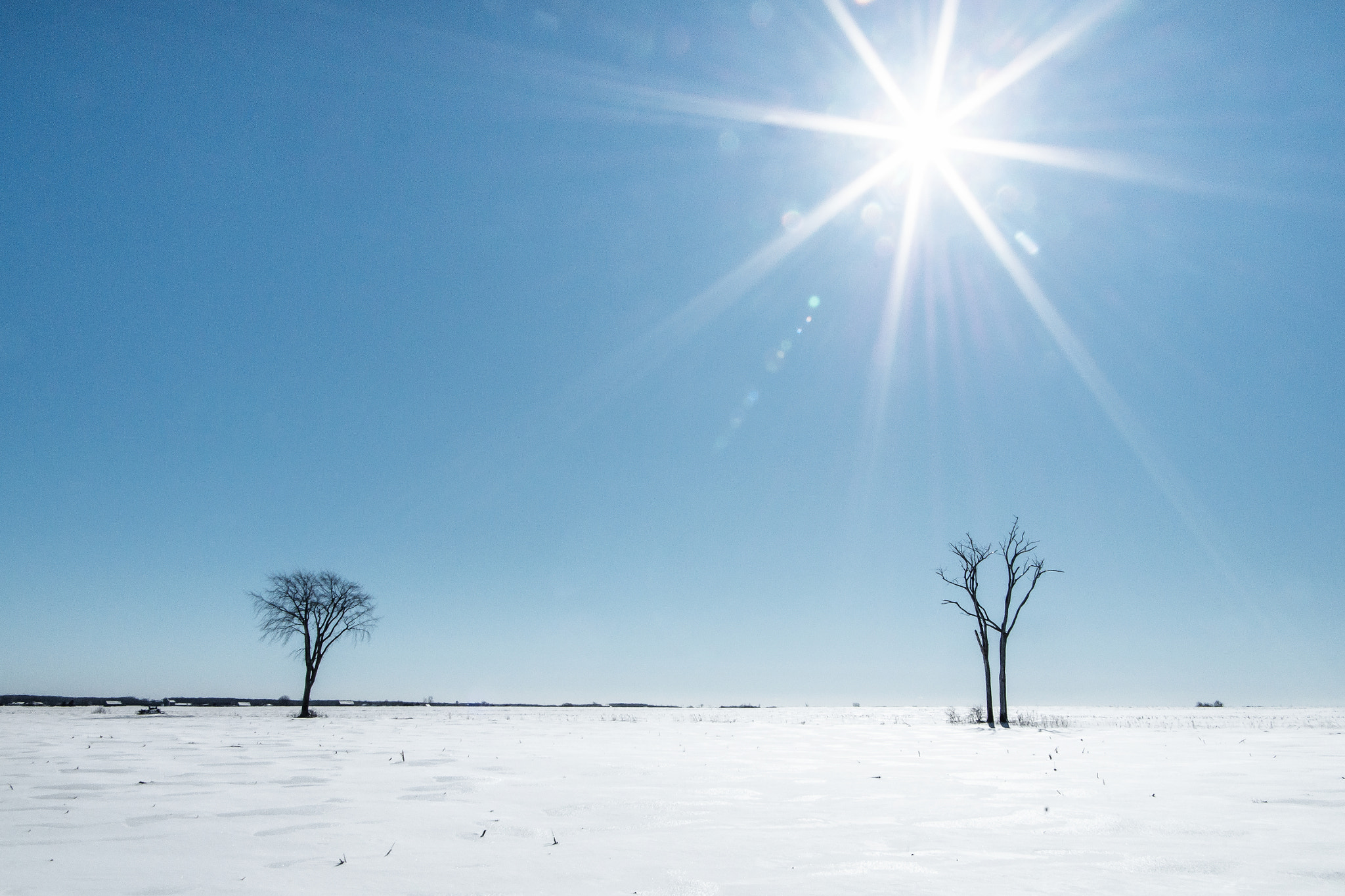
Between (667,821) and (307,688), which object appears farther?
(307,688)

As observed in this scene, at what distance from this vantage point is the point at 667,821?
326 inches

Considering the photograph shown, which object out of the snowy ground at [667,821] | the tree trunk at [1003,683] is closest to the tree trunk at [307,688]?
the snowy ground at [667,821]

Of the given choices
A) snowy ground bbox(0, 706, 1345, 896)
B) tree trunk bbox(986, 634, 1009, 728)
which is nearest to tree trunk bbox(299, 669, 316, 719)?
snowy ground bbox(0, 706, 1345, 896)

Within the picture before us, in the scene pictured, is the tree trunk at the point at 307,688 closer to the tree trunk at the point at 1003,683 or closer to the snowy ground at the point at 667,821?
the snowy ground at the point at 667,821

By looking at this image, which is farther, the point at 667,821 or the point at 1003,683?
the point at 1003,683

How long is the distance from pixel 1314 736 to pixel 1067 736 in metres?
8.15

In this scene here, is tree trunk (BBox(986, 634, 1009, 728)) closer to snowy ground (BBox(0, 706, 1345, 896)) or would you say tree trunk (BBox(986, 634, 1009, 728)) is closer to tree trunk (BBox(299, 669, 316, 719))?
snowy ground (BBox(0, 706, 1345, 896))

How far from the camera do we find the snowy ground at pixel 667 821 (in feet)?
18.2

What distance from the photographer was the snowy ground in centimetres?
554

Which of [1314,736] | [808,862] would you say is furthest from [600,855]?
[1314,736]

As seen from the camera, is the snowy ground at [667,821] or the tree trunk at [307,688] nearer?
the snowy ground at [667,821]

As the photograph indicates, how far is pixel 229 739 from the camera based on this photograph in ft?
69.7

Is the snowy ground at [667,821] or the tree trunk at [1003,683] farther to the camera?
the tree trunk at [1003,683]

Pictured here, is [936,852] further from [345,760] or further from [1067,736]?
[1067,736]
